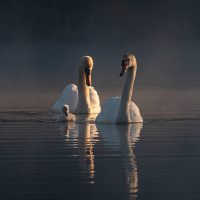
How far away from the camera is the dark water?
1107 centimetres

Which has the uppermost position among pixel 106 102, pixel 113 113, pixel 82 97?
pixel 82 97

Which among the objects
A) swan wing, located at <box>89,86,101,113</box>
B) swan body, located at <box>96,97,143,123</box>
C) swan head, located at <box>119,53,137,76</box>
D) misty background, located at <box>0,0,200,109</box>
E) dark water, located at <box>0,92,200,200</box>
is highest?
misty background, located at <box>0,0,200,109</box>

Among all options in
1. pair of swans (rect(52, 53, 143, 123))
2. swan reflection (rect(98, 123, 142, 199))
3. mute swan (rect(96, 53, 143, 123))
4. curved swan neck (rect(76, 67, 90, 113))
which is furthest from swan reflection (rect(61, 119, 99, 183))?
curved swan neck (rect(76, 67, 90, 113))

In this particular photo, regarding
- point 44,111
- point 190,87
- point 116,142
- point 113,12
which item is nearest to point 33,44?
point 113,12

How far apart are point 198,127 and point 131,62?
85.8 inches

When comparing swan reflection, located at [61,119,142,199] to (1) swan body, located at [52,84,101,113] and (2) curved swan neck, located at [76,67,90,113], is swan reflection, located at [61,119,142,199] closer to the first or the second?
(2) curved swan neck, located at [76,67,90,113]

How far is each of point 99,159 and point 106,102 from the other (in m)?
5.45

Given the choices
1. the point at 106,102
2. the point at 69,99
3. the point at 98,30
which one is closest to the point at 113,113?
the point at 106,102

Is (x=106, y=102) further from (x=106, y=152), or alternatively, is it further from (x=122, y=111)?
(x=106, y=152)

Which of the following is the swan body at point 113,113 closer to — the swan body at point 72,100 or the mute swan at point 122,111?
the mute swan at point 122,111

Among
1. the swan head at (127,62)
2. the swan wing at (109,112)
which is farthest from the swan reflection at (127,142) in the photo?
the swan head at (127,62)

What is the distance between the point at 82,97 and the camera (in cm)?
2111

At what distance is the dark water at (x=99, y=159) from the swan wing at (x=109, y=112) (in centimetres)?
23

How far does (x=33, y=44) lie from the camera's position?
74875mm
